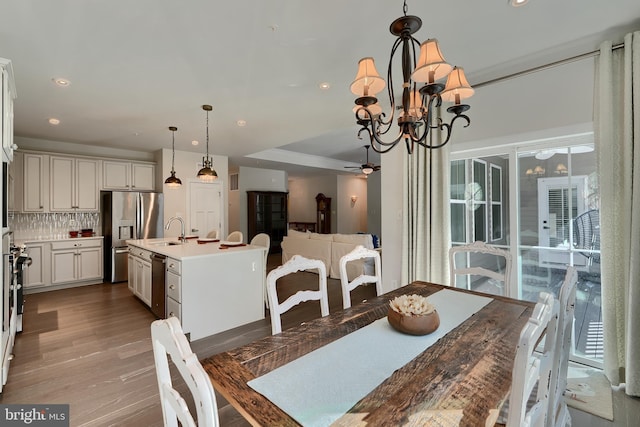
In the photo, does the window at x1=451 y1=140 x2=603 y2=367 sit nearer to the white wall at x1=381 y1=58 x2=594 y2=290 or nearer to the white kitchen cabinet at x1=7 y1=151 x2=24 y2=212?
the white wall at x1=381 y1=58 x2=594 y2=290

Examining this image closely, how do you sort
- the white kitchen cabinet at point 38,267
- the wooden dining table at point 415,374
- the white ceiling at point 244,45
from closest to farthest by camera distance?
the wooden dining table at point 415,374 < the white ceiling at point 244,45 < the white kitchen cabinet at point 38,267

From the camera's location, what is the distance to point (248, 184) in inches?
328

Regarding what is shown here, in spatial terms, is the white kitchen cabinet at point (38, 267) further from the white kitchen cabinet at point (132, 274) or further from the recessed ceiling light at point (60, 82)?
the recessed ceiling light at point (60, 82)

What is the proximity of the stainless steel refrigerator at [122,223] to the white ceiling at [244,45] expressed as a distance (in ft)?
6.26

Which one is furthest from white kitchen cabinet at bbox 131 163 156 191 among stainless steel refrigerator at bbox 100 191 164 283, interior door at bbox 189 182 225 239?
interior door at bbox 189 182 225 239

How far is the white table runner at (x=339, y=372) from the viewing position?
0.87m

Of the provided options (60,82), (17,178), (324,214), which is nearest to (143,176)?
(17,178)

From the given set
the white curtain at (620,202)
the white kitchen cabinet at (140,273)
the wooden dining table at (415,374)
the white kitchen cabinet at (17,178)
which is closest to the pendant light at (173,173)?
the white kitchen cabinet at (140,273)

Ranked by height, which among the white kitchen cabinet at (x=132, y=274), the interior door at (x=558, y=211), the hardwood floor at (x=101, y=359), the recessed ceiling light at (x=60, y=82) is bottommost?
the hardwood floor at (x=101, y=359)

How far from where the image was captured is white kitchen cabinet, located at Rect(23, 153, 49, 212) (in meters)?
4.69

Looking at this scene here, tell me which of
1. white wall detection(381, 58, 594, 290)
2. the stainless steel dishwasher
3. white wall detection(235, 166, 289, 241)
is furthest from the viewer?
white wall detection(235, 166, 289, 241)

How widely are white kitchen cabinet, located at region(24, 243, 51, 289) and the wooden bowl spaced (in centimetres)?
579

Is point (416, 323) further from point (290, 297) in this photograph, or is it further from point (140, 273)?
point (140, 273)

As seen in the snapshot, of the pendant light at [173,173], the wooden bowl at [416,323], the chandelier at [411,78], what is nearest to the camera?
the wooden bowl at [416,323]
